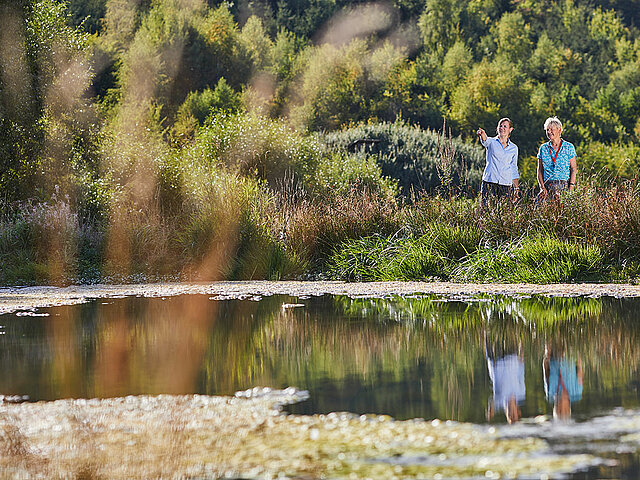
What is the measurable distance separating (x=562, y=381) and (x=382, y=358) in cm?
118

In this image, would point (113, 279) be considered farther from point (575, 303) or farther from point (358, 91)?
point (358, 91)

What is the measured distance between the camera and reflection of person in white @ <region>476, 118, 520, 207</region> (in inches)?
454

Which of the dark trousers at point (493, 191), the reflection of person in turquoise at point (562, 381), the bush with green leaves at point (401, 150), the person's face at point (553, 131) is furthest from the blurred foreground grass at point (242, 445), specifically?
the bush with green leaves at point (401, 150)

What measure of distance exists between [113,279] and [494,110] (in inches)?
1267

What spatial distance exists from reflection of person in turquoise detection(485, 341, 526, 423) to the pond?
10mm

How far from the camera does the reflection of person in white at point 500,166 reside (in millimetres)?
11539

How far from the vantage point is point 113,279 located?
11492mm

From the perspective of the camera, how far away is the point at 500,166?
11.7 m

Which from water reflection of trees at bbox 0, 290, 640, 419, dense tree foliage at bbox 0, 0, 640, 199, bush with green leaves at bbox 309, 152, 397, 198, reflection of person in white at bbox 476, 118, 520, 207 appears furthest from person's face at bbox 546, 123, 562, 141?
dense tree foliage at bbox 0, 0, 640, 199

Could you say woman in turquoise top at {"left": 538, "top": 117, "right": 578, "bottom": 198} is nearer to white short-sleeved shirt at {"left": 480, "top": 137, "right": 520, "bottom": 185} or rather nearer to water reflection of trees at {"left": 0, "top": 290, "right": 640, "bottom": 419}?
white short-sleeved shirt at {"left": 480, "top": 137, "right": 520, "bottom": 185}

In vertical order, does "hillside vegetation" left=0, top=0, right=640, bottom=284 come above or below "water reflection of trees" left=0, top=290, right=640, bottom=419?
above

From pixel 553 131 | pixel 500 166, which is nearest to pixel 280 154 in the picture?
pixel 500 166

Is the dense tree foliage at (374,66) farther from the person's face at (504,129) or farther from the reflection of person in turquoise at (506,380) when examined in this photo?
the reflection of person in turquoise at (506,380)

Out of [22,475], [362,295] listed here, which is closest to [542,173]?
[362,295]
